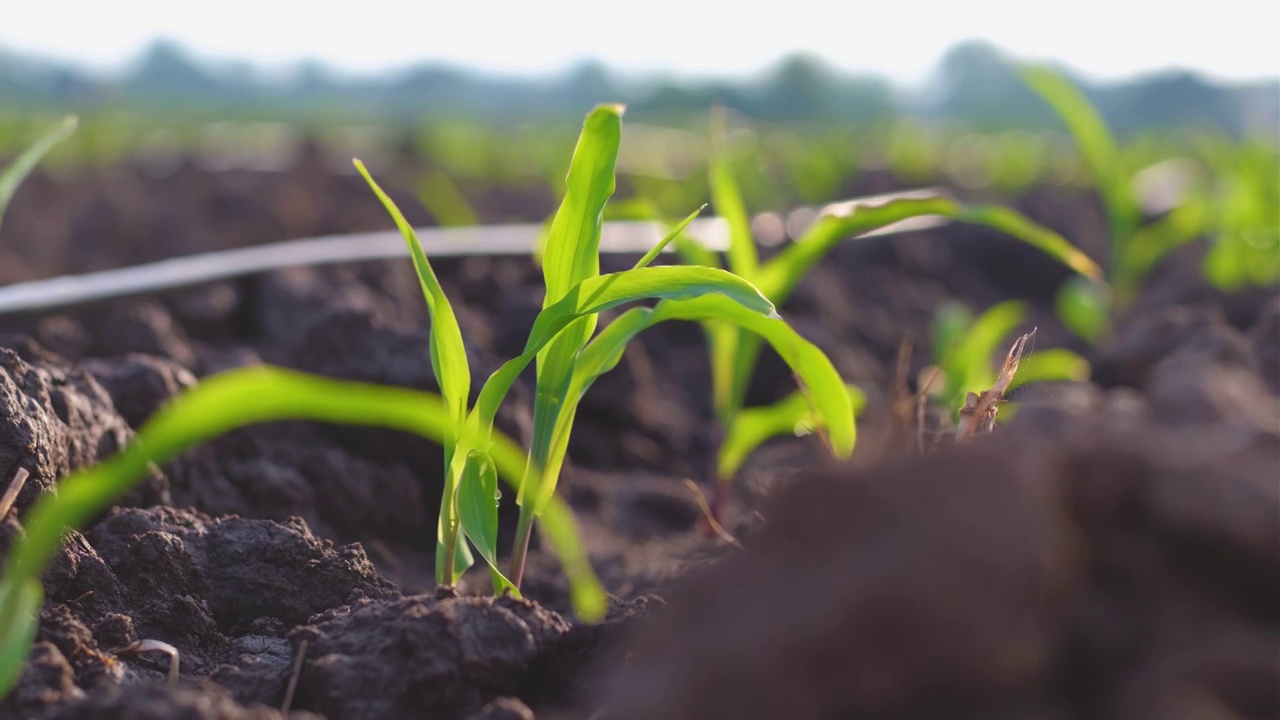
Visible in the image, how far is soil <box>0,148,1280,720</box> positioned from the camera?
0.51m

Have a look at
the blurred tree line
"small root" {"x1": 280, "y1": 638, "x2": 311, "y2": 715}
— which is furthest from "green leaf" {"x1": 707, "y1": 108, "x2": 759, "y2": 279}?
the blurred tree line

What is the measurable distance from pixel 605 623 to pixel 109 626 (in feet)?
1.45

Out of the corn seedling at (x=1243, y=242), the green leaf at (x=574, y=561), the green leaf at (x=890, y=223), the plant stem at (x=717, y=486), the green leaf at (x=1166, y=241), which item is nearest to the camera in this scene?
the green leaf at (x=574, y=561)

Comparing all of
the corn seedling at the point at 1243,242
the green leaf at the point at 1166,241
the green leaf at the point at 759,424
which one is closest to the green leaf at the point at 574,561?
the green leaf at the point at 759,424

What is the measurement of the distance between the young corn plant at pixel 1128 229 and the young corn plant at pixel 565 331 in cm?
218

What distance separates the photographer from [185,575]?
3.45 feet

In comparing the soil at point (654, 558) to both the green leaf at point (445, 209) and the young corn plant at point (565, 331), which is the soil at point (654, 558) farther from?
the green leaf at point (445, 209)

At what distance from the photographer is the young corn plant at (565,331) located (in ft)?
3.09

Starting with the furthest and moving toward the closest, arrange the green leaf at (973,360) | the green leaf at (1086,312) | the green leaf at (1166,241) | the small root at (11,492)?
the green leaf at (1166,241) < the green leaf at (1086,312) < the green leaf at (973,360) < the small root at (11,492)

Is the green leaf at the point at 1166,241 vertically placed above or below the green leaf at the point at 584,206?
below

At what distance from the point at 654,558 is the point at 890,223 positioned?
28.2 inches

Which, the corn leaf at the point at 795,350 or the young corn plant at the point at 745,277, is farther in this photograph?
the young corn plant at the point at 745,277

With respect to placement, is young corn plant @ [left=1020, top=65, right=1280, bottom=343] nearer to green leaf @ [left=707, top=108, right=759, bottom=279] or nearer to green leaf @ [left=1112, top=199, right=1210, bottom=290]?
green leaf @ [left=1112, top=199, right=1210, bottom=290]

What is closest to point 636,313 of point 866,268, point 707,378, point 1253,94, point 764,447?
point 764,447
